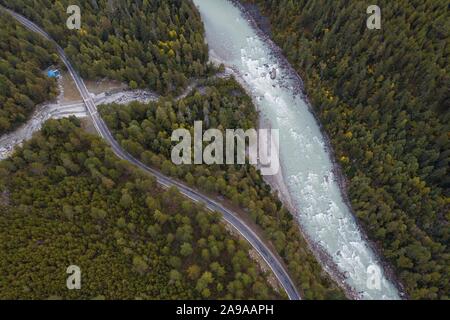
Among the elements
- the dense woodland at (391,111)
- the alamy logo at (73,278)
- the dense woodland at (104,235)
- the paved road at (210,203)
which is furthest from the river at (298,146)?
the alamy logo at (73,278)

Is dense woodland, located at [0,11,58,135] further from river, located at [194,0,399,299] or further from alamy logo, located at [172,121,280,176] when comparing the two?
river, located at [194,0,399,299]

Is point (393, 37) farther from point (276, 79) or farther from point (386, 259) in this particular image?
point (386, 259)

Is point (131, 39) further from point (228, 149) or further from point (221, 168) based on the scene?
point (221, 168)

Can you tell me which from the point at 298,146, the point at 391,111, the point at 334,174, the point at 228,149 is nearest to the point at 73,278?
the point at 228,149

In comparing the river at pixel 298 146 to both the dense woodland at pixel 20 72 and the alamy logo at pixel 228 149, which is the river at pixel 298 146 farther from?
the dense woodland at pixel 20 72

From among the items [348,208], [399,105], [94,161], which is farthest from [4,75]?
[399,105]

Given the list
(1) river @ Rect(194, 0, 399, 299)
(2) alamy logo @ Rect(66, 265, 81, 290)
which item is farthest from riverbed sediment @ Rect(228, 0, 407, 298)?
(2) alamy logo @ Rect(66, 265, 81, 290)
